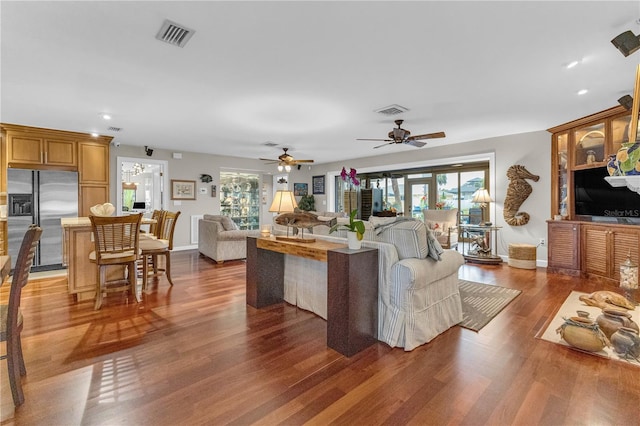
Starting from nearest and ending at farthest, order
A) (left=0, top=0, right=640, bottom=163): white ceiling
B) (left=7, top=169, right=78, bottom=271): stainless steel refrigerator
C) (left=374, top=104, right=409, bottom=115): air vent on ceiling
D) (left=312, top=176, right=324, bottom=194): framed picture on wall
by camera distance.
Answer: (left=0, top=0, right=640, bottom=163): white ceiling → (left=374, top=104, right=409, bottom=115): air vent on ceiling → (left=7, top=169, right=78, bottom=271): stainless steel refrigerator → (left=312, top=176, right=324, bottom=194): framed picture on wall

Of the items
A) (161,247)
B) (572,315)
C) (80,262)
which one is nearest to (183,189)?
(161,247)

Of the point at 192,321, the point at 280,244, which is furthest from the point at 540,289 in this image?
the point at 192,321

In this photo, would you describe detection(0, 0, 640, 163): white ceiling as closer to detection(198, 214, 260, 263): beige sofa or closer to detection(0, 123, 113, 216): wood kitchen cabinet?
detection(0, 123, 113, 216): wood kitchen cabinet

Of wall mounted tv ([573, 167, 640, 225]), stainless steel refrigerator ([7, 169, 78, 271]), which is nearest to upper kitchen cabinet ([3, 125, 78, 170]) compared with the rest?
stainless steel refrigerator ([7, 169, 78, 271])

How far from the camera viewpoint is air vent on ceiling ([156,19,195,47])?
6.98 ft

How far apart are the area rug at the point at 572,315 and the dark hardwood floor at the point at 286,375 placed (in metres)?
0.08

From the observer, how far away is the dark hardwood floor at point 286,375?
5.30ft

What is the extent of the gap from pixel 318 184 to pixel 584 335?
789cm

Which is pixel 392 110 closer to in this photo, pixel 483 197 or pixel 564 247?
pixel 483 197

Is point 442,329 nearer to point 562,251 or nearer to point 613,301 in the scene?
point 613,301

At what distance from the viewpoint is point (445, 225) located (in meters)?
6.22

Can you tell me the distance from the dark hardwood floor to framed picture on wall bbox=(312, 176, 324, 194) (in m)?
6.72

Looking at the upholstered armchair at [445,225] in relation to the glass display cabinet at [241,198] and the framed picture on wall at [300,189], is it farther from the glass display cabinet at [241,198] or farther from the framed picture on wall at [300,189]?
the glass display cabinet at [241,198]

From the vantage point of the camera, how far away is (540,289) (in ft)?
12.9
